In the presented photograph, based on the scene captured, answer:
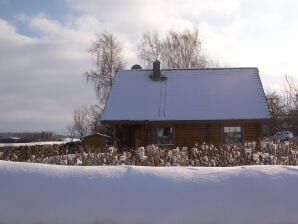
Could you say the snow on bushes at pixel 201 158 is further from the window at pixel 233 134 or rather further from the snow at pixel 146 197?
the window at pixel 233 134

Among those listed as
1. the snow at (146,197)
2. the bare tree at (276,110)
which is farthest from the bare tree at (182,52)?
the snow at (146,197)

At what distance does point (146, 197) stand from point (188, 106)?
66.3ft

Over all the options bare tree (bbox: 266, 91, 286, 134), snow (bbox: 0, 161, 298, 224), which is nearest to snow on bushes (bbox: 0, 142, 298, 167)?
snow (bbox: 0, 161, 298, 224)

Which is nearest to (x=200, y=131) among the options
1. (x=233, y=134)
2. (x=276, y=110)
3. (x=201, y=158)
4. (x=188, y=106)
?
(x=188, y=106)

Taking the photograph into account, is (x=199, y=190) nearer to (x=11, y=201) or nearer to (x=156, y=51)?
(x=11, y=201)

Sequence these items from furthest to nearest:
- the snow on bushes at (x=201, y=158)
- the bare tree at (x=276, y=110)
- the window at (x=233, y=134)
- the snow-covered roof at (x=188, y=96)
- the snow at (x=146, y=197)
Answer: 1. the bare tree at (x=276, y=110)
2. the snow-covered roof at (x=188, y=96)
3. the window at (x=233, y=134)
4. the snow on bushes at (x=201, y=158)
5. the snow at (x=146, y=197)

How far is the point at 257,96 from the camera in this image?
84.2ft

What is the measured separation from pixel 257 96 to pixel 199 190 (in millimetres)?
21179

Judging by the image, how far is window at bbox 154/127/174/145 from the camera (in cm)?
2456

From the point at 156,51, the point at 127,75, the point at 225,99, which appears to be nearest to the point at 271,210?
the point at 225,99

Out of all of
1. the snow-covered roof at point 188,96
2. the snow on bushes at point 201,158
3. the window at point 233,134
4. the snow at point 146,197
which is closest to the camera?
the snow at point 146,197

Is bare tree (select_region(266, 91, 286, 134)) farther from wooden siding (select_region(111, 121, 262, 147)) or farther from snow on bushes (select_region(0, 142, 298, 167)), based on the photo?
snow on bushes (select_region(0, 142, 298, 167))

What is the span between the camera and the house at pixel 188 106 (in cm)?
2428

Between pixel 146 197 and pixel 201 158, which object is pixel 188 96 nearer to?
pixel 201 158
